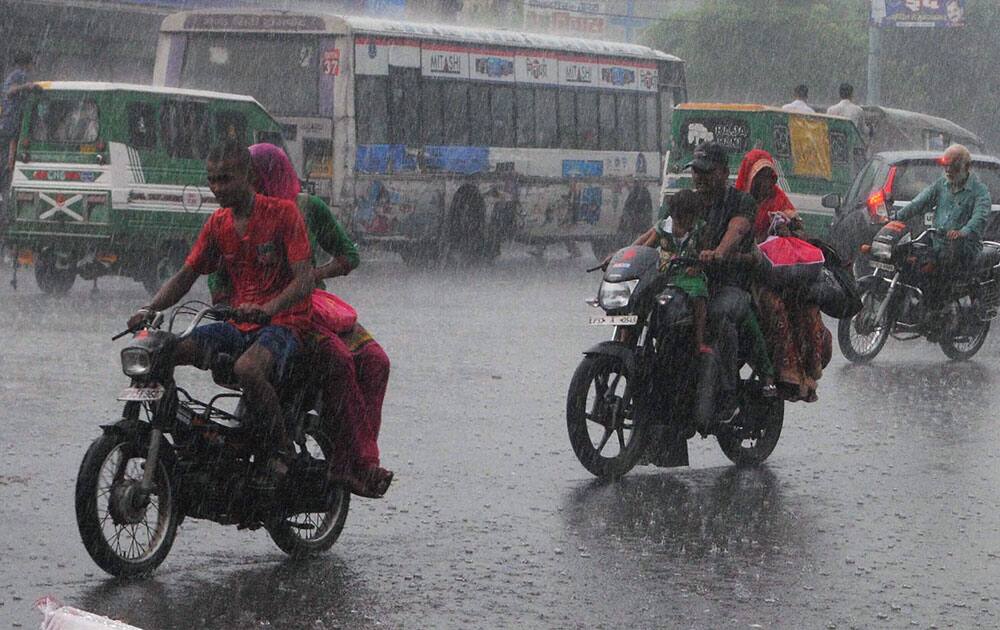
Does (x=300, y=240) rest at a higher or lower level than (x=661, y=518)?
higher

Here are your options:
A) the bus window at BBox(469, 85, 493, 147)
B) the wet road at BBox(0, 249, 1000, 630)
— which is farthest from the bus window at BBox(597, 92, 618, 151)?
the wet road at BBox(0, 249, 1000, 630)

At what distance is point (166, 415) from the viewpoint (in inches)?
257

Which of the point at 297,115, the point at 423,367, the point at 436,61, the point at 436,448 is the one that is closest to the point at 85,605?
the point at 436,448

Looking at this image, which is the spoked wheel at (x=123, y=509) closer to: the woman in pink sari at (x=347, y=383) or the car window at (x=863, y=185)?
the woman in pink sari at (x=347, y=383)

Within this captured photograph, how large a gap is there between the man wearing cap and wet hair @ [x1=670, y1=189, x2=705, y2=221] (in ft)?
0.12

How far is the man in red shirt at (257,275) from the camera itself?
6.68 metres

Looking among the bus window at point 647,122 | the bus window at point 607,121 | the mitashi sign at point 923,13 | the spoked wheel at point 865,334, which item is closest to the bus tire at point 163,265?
the spoked wheel at point 865,334

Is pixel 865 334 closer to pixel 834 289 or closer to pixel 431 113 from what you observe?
pixel 834 289

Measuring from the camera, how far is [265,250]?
684 cm

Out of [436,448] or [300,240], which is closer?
[300,240]

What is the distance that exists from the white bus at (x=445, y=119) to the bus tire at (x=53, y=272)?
5.59 m

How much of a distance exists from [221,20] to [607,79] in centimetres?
722

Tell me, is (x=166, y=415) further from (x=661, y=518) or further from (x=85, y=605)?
(x=661, y=518)

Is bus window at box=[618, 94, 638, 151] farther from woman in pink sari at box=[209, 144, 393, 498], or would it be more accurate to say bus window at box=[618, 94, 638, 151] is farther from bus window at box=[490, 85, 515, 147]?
woman in pink sari at box=[209, 144, 393, 498]
